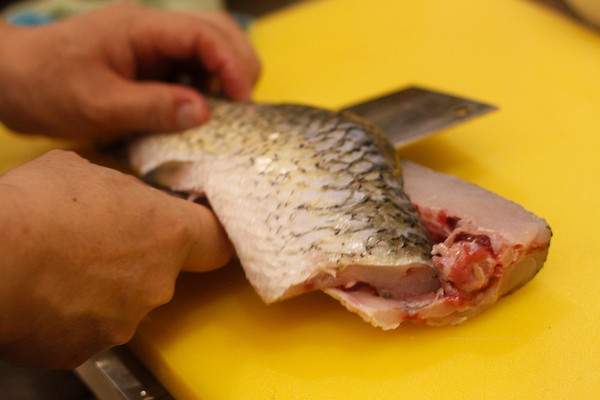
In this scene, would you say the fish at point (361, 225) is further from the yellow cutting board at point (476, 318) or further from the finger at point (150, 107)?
the finger at point (150, 107)

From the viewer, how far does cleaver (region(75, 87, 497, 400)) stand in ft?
3.52

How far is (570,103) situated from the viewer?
1.53m

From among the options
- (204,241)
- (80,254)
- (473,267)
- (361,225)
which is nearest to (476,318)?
(473,267)

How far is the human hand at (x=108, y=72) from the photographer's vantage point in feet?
4.73

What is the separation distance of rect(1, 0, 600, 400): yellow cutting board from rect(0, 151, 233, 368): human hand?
134 millimetres

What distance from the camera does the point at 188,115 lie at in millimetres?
1406

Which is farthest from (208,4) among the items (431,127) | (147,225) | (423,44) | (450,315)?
(450,315)

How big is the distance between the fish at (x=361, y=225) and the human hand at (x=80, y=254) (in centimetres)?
13

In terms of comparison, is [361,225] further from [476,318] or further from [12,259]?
[12,259]

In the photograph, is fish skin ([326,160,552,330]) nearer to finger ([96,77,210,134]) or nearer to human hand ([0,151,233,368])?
human hand ([0,151,233,368])

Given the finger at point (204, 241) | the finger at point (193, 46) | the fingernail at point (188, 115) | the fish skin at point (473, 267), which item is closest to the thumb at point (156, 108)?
the fingernail at point (188, 115)

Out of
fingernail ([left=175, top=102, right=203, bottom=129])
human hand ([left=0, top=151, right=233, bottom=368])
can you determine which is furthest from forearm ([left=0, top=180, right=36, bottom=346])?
fingernail ([left=175, top=102, right=203, bottom=129])

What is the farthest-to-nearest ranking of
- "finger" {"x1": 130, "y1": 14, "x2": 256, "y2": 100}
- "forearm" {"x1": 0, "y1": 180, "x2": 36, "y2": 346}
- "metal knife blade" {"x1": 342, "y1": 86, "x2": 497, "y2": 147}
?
"finger" {"x1": 130, "y1": 14, "x2": 256, "y2": 100} → "metal knife blade" {"x1": 342, "y1": 86, "x2": 497, "y2": 147} → "forearm" {"x1": 0, "y1": 180, "x2": 36, "y2": 346}

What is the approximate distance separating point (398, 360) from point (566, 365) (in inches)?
9.6
